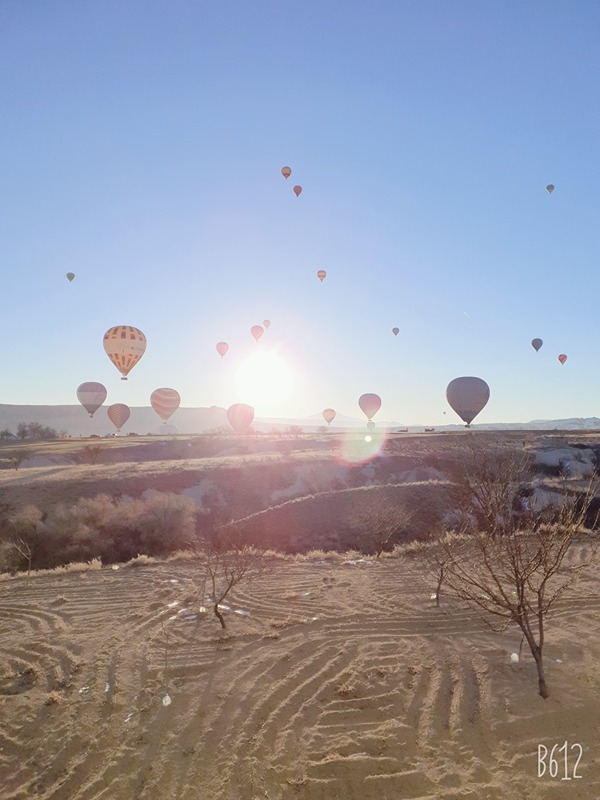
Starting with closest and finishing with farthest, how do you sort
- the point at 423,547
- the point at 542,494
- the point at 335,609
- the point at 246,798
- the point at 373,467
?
the point at 246,798, the point at 335,609, the point at 423,547, the point at 542,494, the point at 373,467

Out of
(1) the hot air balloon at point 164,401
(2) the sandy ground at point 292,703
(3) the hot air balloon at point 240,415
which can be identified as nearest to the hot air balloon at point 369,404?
(3) the hot air balloon at point 240,415

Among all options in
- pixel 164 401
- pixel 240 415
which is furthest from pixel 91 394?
pixel 240 415

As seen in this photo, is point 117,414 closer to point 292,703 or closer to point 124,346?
point 124,346

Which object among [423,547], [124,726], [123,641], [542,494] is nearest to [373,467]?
[542,494]

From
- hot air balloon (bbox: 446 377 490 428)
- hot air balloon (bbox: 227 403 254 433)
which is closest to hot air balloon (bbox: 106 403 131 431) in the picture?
hot air balloon (bbox: 227 403 254 433)

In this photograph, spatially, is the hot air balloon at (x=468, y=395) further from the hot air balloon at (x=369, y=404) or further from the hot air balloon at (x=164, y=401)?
the hot air balloon at (x=164, y=401)

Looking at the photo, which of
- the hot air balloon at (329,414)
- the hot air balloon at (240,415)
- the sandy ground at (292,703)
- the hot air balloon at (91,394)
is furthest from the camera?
the hot air balloon at (329,414)

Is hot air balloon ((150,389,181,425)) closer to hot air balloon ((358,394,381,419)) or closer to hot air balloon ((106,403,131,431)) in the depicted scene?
hot air balloon ((106,403,131,431))

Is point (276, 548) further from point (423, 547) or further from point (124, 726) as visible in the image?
point (124, 726)
